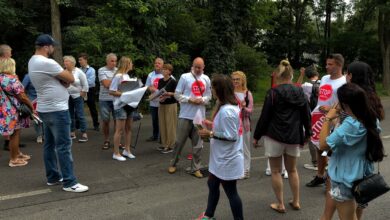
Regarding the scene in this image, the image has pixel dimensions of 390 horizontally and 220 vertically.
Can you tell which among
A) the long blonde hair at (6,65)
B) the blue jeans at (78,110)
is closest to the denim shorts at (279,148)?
the long blonde hair at (6,65)

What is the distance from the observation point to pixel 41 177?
5.81 metres

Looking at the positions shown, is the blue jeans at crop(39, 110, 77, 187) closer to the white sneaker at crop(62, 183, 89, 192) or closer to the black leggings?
the white sneaker at crop(62, 183, 89, 192)

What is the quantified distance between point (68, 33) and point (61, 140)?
10.9 m

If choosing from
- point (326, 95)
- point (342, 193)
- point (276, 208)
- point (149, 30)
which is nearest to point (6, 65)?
point (276, 208)

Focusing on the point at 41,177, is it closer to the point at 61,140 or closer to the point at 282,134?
the point at 61,140

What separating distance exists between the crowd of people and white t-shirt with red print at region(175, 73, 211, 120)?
16mm

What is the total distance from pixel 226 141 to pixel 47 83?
8.37 ft

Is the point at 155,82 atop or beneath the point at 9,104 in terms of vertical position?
atop

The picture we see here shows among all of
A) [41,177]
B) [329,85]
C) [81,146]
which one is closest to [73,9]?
[81,146]

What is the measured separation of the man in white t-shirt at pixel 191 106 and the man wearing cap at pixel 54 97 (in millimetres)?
1686

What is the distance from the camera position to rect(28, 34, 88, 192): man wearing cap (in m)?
4.90

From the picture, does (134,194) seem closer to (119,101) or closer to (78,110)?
(119,101)

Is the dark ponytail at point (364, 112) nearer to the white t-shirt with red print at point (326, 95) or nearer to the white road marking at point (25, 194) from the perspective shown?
the white t-shirt with red print at point (326, 95)

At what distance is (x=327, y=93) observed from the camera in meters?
5.34
